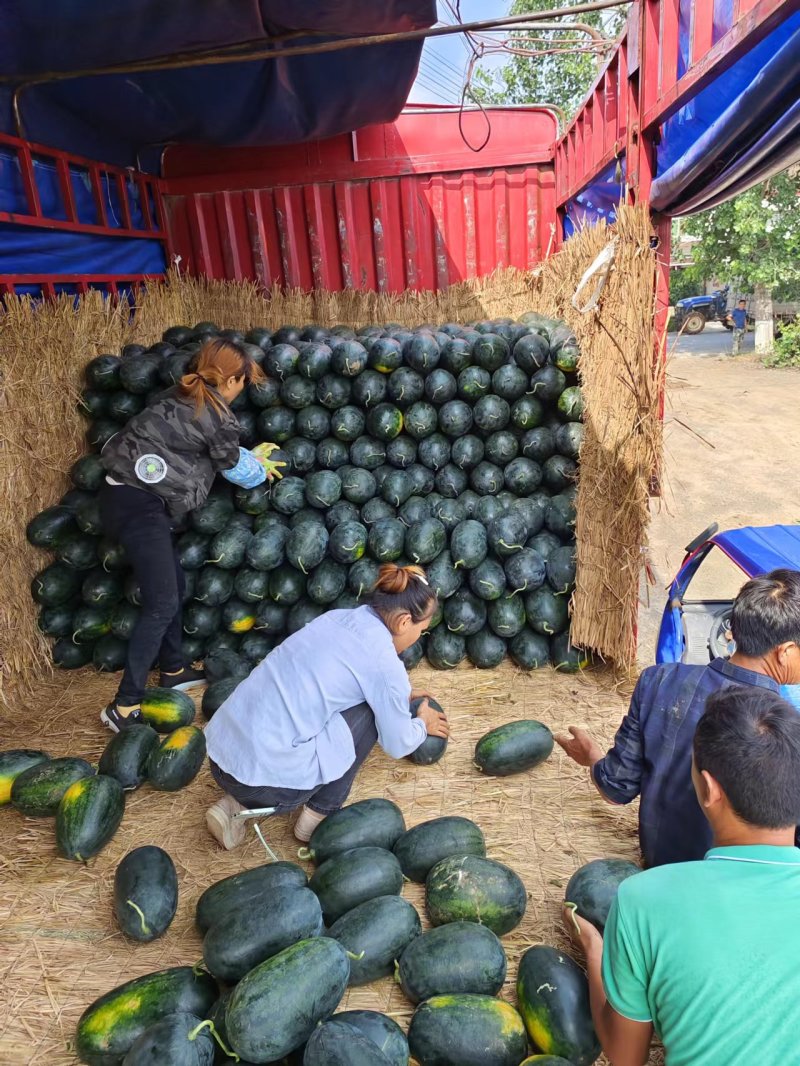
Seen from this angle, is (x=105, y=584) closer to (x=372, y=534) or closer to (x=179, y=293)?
(x=372, y=534)

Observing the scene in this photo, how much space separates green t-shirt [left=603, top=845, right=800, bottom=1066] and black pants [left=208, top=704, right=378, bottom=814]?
59.2 inches

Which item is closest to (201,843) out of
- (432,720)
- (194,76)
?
(432,720)

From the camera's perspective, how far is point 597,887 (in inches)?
89.3

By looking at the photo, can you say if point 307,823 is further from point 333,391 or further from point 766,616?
point 333,391

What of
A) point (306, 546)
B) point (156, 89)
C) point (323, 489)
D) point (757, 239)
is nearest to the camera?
point (306, 546)

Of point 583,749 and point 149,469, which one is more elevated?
point 149,469

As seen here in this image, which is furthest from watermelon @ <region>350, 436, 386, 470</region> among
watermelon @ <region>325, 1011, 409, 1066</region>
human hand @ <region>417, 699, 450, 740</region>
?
watermelon @ <region>325, 1011, 409, 1066</region>

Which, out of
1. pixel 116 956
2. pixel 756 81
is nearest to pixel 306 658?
pixel 116 956

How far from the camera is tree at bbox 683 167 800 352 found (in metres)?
15.3

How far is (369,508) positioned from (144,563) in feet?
4.72

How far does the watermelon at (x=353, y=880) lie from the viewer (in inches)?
90.5

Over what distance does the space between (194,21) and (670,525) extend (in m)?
6.61

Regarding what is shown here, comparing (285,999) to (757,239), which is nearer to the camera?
(285,999)

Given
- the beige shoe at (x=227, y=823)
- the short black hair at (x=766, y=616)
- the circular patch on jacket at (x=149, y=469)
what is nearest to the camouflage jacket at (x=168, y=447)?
the circular patch on jacket at (x=149, y=469)
